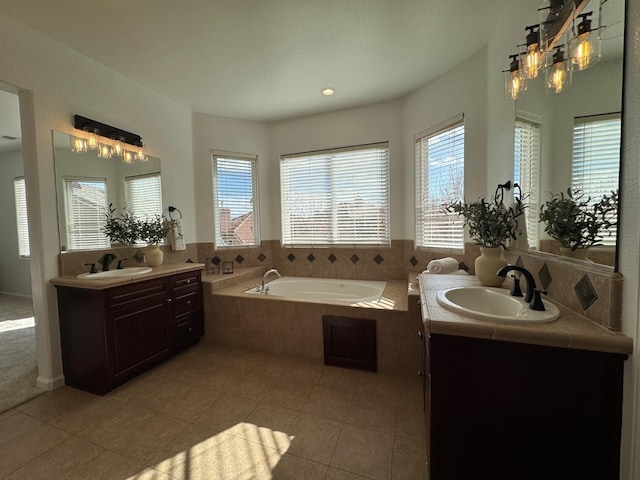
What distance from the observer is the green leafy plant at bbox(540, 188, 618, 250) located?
98cm

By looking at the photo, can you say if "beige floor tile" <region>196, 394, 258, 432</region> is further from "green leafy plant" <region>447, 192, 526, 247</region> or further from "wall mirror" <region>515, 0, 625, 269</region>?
"wall mirror" <region>515, 0, 625, 269</region>

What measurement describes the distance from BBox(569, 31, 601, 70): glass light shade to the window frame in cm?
332

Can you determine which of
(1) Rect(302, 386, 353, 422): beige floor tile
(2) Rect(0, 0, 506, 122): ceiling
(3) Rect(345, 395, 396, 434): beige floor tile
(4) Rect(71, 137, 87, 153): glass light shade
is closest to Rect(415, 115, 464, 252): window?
(2) Rect(0, 0, 506, 122): ceiling

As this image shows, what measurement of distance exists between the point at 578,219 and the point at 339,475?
168cm

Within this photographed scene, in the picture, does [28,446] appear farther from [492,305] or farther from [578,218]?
[578,218]

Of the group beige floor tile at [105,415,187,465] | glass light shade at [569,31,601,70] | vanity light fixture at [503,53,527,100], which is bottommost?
beige floor tile at [105,415,187,465]

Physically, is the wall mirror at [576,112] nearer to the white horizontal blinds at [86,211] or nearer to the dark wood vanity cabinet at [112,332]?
the dark wood vanity cabinet at [112,332]

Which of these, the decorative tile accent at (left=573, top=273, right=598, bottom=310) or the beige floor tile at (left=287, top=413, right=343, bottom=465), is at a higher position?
the decorative tile accent at (left=573, top=273, right=598, bottom=310)

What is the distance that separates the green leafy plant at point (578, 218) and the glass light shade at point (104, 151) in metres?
3.43

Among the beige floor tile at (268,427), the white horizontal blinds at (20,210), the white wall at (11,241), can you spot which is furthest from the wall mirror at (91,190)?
the white wall at (11,241)

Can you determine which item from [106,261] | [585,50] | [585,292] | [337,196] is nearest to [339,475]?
[585,292]

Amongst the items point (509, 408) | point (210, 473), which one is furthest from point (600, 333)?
point (210, 473)

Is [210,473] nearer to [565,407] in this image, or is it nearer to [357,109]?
[565,407]

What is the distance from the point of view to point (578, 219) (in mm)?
1120
